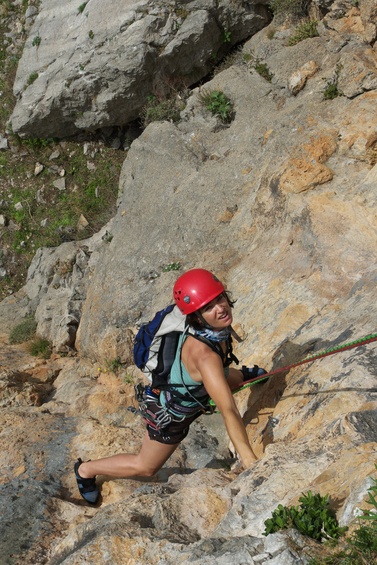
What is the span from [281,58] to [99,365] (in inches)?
287

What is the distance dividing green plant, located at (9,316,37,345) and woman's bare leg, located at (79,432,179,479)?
6.67m

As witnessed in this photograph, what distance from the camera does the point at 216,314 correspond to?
14.4 feet

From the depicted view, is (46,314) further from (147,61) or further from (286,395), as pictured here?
(286,395)

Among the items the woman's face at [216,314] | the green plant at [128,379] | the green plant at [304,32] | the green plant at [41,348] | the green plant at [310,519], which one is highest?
the woman's face at [216,314]

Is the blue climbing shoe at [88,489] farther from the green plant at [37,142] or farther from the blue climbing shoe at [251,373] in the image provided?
the green plant at [37,142]

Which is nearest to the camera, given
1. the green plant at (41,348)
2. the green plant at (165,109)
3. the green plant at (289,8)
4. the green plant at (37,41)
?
the green plant at (41,348)

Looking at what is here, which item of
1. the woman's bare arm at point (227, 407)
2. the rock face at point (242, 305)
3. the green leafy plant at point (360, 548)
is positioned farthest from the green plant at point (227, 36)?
the green leafy plant at point (360, 548)

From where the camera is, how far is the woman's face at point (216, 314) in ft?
14.4

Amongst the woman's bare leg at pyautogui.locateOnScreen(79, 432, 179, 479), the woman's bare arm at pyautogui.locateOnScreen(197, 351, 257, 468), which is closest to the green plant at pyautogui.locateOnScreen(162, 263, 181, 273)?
the woman's bare leg at pyautogui.locateOnScreen(79, 432, 179, 479)

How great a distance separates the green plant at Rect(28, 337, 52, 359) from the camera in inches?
416

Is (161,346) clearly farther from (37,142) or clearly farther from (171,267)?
(37,142)

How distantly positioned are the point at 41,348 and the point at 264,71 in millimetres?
7360

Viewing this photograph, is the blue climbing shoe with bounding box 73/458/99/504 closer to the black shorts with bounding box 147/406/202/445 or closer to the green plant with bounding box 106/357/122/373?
the black shorts with bounding box 147/406/202/445

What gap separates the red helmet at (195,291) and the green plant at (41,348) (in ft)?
22.4
